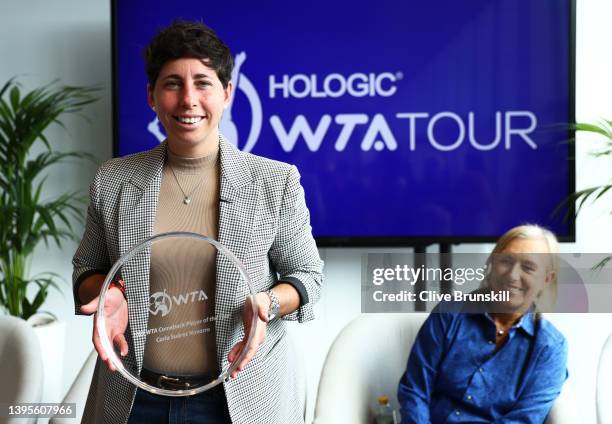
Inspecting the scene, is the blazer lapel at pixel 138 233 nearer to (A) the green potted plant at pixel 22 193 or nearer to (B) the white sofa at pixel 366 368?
(B) the white sofa at pixel 366 368

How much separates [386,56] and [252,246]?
200 centimetres

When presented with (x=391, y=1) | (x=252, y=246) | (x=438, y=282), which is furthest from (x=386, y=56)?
(x=252, y=246)

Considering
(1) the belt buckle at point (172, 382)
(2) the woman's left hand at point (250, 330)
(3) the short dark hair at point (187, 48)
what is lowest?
(1) the belt buckle at point (172, 382)

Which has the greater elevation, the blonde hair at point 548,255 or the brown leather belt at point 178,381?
the blonde hair at point 548,255

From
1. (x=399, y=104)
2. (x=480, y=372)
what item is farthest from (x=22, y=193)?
(x=480, y=372)

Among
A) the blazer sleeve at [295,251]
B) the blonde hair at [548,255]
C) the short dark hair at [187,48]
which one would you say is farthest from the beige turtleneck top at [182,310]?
the blonde hair at [548,255]

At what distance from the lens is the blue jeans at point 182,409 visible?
54.1 inches

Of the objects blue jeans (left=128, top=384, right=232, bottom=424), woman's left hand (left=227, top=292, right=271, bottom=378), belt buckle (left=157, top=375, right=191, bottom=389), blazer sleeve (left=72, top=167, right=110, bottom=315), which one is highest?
blazer sleeve (left=72, top=167, right=110, bottom=315)

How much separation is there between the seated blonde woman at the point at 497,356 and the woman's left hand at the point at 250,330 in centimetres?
103

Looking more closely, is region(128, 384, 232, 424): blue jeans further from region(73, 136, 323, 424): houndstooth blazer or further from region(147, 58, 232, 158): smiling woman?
region(147, 58, 232, 158): smiling woman

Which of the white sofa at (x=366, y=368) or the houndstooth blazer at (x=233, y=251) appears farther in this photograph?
the white sofa at (x=366, y=368)

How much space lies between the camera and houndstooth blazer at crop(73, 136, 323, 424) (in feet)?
→ 4.48

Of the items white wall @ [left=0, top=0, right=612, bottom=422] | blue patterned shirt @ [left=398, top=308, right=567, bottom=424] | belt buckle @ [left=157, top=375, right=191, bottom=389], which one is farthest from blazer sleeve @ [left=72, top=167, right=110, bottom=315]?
white wall @ [left=0, top=0, right=612, bottom=422]

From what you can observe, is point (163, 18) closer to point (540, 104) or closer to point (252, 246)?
point (540, 104)
